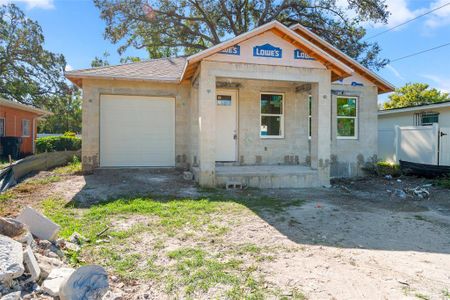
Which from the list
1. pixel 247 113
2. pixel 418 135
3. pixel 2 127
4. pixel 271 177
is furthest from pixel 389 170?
pixel 2 127

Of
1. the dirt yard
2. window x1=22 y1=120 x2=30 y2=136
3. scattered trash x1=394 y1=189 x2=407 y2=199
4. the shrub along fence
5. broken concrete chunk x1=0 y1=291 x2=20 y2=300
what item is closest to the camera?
broken concrete chunk x1=0 y1=291 x2=20 y2=300

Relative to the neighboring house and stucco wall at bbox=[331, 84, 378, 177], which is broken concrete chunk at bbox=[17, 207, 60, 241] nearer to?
stucco wall at bbox=[331, 84, 378, 177]

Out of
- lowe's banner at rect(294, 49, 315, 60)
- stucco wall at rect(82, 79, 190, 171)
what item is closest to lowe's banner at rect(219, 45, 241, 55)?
lowe's banner at rect(294, 49, 315, 60)

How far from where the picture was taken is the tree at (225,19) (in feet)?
58.6

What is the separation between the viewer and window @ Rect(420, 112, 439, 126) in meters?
13.7

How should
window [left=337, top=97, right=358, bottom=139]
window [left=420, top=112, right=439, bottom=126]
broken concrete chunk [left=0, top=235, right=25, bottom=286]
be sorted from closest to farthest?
broken concrete chunk [left=0, top=235, right=25, bottom=286]
window [left=337, top=97, right=358, bottom=139]
window [left=420, top=112, right=439, bottom=126]

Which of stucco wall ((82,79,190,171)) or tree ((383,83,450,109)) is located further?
tree ((383,83,450,109))

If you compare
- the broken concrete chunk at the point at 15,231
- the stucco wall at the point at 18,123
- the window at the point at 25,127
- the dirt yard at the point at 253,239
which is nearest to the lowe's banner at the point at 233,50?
the dirt yard at the point at 253,239

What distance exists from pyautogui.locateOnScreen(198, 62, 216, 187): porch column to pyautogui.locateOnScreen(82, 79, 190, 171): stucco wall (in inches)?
102

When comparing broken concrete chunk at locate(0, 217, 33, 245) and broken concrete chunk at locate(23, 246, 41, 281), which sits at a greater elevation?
broken concrete chunk at locate(0, 217, 33, 245)

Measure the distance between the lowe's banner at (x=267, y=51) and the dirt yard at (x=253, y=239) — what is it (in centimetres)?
393

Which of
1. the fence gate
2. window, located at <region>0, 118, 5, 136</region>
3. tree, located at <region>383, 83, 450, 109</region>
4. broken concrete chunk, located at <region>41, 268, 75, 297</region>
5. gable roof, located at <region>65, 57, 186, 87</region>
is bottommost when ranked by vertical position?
broken concrete chunk, located at <region>41, 268, 75, 297</region>

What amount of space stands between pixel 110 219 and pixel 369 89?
422 inches

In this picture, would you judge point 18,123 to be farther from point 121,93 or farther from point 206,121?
point 206,121
